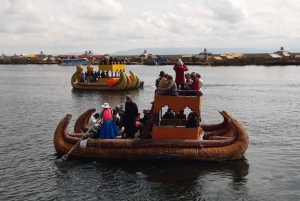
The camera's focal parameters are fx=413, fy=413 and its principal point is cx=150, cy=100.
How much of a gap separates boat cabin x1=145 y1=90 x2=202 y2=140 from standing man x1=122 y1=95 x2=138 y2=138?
872 mm

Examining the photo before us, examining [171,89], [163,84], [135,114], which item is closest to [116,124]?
[135,114]

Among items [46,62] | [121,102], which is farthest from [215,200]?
[46,62]

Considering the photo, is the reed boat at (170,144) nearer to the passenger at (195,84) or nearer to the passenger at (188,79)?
the passenger at (195,84)

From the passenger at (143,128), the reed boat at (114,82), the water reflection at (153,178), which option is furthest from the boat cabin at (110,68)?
the water reflection at (153,178)

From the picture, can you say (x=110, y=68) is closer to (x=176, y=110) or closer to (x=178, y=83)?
(x=178, y=83)

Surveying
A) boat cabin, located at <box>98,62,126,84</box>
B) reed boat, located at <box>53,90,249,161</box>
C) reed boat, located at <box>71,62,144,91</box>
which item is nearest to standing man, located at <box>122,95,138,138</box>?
reed boat, located at <box>53,90,249,161</box>

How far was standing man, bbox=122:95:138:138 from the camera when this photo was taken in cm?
1868

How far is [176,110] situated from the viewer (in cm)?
1784

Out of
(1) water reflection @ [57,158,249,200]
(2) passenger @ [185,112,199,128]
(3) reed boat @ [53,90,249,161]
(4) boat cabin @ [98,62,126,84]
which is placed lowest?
(1) water reflection @ [57,158,249,200]

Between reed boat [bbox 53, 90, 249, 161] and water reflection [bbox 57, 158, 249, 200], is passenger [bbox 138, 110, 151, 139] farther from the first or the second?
water reflection [bbox 57, 158, 249, 200]

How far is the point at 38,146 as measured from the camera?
21.8m

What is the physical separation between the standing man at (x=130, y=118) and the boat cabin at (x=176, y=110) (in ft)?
2.86

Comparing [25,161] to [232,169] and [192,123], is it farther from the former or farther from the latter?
[232,169]

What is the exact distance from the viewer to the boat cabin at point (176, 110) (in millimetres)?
17797
